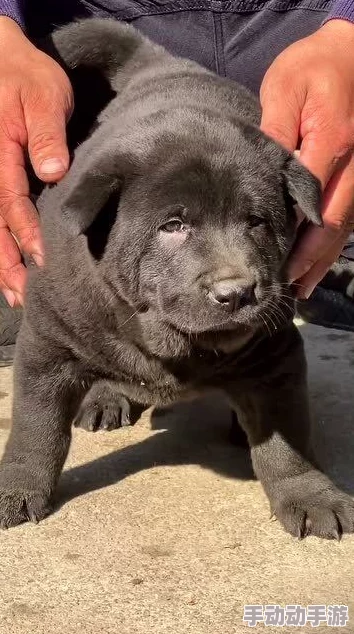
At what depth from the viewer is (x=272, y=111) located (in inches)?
111

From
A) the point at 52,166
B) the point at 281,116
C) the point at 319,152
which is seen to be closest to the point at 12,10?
the point at 52,166

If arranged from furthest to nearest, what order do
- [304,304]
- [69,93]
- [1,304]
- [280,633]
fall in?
[304,304] < [1,304] < [69,93] < [280,633]

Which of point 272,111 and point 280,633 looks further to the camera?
point 272,111

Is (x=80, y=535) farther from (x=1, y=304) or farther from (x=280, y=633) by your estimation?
(x=1, y=304)

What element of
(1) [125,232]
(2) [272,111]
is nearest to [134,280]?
(1) [125,232]

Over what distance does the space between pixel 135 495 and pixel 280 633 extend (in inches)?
33.6

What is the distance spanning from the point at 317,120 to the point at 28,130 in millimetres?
835

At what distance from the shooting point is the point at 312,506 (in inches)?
113

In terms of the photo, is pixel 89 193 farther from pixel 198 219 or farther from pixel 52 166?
pixel 52 166

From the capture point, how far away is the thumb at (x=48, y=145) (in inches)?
113

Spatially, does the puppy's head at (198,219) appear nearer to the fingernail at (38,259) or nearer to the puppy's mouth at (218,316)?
the puppy's mouth at (218,316)

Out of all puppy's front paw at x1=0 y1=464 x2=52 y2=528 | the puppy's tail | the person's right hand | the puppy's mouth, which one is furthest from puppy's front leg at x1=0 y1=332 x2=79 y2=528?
the puppy's tail

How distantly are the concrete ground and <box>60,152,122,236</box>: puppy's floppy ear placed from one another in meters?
0.88

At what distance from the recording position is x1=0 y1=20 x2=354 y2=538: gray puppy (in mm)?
2494
